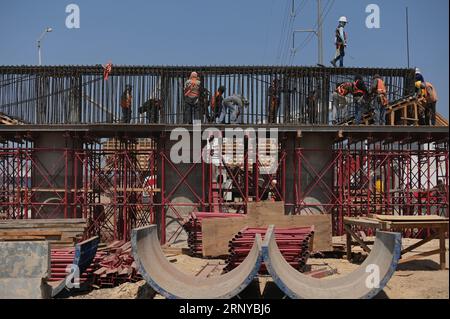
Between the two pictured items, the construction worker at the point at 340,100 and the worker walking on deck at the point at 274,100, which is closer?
the construction worker at the point at 340,100

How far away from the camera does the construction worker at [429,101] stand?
19625mm

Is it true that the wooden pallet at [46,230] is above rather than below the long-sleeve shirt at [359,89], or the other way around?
below

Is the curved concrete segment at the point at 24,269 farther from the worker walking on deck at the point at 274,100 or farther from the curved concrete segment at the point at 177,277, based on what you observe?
the worker walking on deck at the point at 274,100

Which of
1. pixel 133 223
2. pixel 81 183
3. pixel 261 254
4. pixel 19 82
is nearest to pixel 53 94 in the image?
pixel 19 82

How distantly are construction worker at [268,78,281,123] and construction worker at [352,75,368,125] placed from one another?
270cm

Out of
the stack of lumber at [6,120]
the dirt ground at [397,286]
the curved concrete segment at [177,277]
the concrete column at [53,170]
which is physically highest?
the stack of lumber at [6,120]

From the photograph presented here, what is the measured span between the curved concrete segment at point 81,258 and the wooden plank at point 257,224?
341 cm

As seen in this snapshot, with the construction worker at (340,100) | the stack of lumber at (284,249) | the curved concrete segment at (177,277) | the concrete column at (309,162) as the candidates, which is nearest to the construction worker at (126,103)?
the concrete column at (309,162)

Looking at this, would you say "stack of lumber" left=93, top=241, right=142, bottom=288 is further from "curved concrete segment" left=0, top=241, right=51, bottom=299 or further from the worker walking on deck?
the worker walking on deck

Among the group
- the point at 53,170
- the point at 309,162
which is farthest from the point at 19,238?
the point at 309,162

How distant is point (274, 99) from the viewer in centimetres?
1983

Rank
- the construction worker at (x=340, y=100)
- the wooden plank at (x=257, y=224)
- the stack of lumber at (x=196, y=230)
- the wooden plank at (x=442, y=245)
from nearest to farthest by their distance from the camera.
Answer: the wooden plank at (x=442, y=245) → the wooden plank at (x=257, y=224) → the stack of lumber at (x=196, y=230) → the construction worker at (x=340, y=100)

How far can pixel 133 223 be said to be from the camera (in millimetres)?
21859

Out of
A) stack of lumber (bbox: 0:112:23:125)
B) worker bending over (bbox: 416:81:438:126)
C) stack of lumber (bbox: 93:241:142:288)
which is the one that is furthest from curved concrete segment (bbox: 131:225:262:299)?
worker bending over (bbox: 416:81:438:126)
